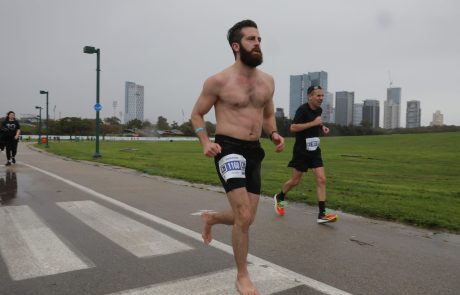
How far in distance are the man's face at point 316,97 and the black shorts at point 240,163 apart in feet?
9.35

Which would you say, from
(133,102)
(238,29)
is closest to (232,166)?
(238,29)

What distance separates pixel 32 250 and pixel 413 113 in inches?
6572

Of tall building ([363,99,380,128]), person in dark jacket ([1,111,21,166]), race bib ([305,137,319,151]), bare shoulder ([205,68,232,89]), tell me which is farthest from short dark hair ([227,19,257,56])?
tall building ([363,99,380,128])

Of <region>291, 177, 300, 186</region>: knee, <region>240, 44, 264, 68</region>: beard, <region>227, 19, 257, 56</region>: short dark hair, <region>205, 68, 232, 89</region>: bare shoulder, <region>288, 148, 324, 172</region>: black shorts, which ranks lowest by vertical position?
<region>291, 177, 300, 186</region>: knee

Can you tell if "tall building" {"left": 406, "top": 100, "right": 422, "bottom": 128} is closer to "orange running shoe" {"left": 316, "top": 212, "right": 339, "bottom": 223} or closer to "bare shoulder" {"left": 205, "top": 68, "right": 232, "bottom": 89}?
"orange running shoe" {"left": 316, "top": 212, "right": 339, "bottom": 223}

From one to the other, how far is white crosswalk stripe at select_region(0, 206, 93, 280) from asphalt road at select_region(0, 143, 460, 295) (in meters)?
0.01

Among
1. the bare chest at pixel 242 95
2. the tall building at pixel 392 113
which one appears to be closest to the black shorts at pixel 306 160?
the bare chest at pixel 242 95

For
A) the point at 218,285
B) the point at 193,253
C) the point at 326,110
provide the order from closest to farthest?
the point at 218,285 → the point at 193,253 → the point at 326,110

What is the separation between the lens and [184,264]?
4160 mm

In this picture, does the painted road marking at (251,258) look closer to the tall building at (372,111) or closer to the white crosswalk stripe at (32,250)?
the white crosswalk stripe at (32,250)

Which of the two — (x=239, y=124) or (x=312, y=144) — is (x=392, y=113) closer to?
(x=312, y=144)

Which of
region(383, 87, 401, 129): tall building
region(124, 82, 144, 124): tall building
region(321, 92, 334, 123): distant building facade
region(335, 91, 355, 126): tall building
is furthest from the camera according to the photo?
region(124, 82, 144, 124): tall building

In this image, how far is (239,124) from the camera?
144 inches

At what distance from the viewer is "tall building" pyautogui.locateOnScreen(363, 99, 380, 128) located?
134 meters
